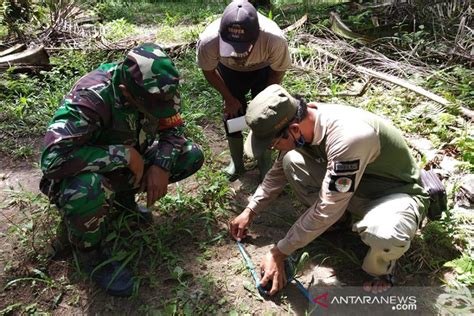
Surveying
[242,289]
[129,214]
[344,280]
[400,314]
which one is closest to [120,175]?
[129,214]

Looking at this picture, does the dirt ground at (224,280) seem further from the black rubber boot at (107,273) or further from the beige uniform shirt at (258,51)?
the beige uniform shirt at (258,51)

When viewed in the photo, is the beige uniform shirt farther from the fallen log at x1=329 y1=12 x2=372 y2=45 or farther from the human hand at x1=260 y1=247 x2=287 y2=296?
the fallen log at x1=329 y1=12 x2=372 y2=45

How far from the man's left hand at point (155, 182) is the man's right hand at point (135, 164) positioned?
0.16 ft

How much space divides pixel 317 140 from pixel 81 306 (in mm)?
1541

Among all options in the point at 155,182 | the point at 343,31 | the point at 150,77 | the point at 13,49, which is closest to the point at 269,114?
the point at 150,77

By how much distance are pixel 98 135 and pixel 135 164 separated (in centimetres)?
26

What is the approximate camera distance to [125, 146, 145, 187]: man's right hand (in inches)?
87.8

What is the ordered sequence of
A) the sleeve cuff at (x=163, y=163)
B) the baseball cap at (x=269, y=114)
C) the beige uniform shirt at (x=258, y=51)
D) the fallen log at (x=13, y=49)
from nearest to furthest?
the baseball cap at (x=269, y=114) → the sleeve cuff at (x=163, y=163) → the beige uniform shirt at (x=258, y=51) → the fallen log at (x=13, y=49)

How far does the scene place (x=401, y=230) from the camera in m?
2.00

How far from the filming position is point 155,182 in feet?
7.56

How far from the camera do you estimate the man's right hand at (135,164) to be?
2.23 metres

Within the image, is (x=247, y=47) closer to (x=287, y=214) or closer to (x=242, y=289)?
(x=287, y=214)

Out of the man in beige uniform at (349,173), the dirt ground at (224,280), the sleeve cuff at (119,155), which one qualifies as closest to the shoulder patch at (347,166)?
the man in beige uniform at (349,173)

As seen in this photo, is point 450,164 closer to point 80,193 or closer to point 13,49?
point 80,193
